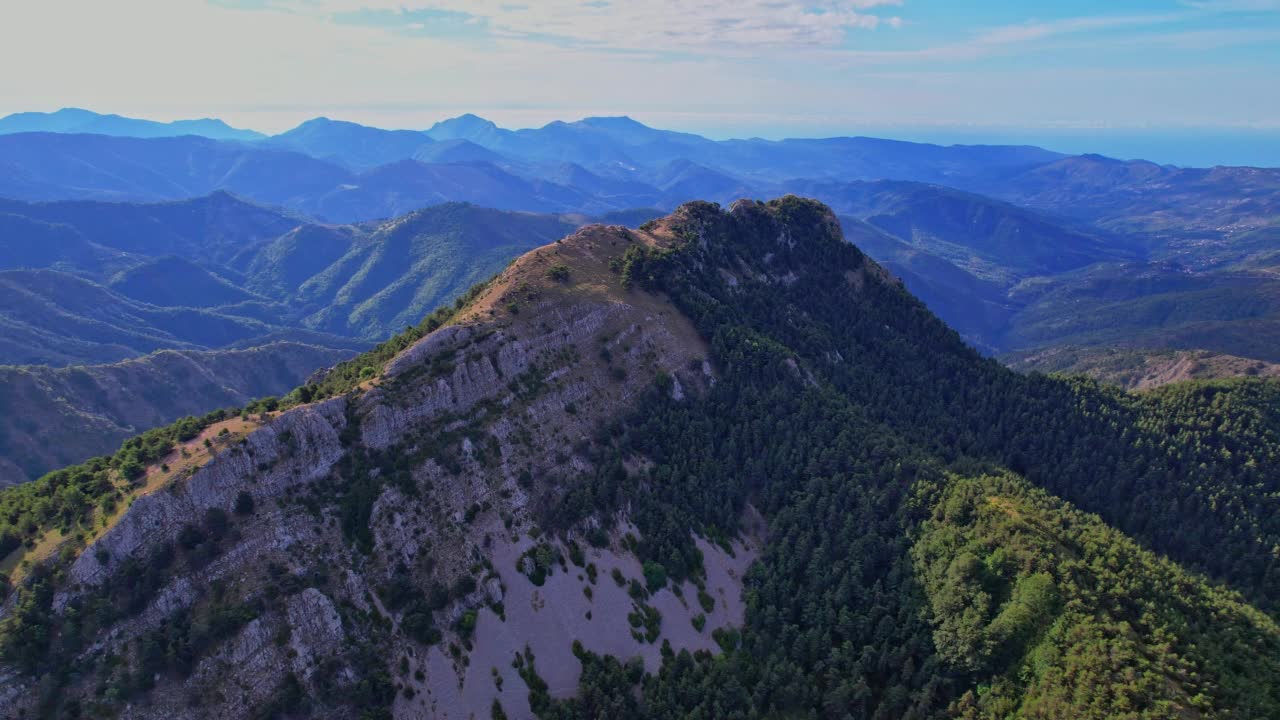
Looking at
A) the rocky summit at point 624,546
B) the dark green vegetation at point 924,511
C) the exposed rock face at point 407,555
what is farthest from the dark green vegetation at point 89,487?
the dark green vegetation at point 924,511

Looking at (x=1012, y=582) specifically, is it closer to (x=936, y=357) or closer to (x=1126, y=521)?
(x=1126, y=521)

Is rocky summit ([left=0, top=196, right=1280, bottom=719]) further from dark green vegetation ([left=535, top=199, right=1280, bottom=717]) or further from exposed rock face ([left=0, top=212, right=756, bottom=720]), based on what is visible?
dark green vegetation ([left=535, top=199, right=1280, bottom=717])

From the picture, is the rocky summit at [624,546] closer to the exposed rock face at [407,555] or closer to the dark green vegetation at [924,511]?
the exposed rock face at [407,555]

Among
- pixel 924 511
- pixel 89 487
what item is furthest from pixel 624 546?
pixel 89 487

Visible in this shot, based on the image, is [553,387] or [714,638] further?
[553,387]

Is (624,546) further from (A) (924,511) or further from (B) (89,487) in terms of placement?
(B) (89,487)

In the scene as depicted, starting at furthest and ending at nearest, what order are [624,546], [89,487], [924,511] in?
[924,511] → [624,546] → [89,487]

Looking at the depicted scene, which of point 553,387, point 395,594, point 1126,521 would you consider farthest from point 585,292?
point 1126,521
